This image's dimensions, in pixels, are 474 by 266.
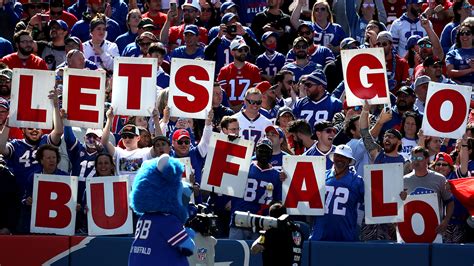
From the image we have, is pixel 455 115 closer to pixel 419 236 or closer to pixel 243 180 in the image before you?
pixel 419 236

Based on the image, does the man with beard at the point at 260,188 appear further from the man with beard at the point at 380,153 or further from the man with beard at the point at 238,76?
the man with beard at the point at 238,76

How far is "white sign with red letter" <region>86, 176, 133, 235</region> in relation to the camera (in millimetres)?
15266

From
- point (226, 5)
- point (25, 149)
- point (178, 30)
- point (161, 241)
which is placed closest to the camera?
point (161, 241)

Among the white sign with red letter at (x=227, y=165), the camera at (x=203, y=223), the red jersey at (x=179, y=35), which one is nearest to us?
the camera at (x=203, y=223)

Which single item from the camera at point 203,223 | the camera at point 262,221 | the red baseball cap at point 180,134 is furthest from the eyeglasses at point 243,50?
the camera at point 262,221

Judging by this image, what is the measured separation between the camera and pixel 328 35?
68.0 feet

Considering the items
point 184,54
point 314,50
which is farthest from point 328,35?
point 184,54

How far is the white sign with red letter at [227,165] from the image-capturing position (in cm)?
1557

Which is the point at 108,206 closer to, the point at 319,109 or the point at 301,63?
the point at 319,109

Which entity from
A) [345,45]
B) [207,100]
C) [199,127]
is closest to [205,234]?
[207,100]

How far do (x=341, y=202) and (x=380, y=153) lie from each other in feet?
2.88

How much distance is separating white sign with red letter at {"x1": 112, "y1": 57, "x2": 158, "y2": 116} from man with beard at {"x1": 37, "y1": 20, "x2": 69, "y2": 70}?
362 cm

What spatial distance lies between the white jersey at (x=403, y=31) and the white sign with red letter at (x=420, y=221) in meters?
5.90

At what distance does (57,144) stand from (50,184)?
607 mm
